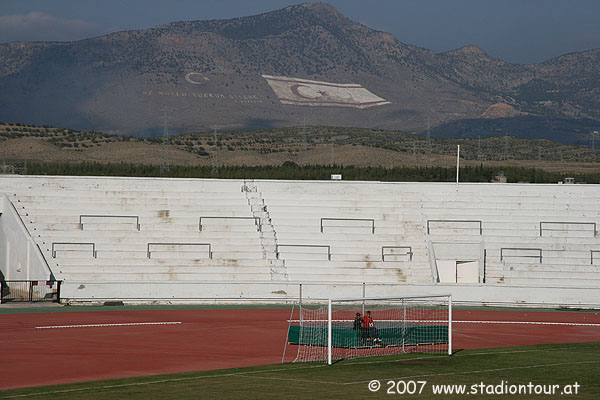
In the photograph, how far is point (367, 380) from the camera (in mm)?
19703

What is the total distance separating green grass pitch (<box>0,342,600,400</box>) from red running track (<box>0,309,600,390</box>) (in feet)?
5.90

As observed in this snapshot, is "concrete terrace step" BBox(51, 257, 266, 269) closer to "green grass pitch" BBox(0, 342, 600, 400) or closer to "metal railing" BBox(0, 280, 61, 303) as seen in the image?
"metal railing" BBox(0, 280, 61, 303)

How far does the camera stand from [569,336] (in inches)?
1217

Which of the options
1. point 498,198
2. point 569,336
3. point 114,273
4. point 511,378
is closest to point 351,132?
point 498,198

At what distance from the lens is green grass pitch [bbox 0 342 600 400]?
59.2ft

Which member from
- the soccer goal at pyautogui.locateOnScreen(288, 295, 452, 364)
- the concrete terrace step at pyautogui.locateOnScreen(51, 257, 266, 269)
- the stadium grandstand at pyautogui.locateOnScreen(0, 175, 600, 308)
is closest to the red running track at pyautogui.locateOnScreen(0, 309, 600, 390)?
the soccer goal at pyautogui.locateOnScreen(288, 295, 452, 364)

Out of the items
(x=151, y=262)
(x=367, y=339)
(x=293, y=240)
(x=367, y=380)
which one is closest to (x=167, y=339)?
(x=367, y=339)

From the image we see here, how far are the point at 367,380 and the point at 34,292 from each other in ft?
75.8

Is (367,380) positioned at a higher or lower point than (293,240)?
lower

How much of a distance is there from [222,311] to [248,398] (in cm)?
1991

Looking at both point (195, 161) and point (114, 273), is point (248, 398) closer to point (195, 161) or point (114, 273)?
point (114, 273)

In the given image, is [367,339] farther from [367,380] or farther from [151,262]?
[151,262]

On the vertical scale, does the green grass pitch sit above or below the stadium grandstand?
below


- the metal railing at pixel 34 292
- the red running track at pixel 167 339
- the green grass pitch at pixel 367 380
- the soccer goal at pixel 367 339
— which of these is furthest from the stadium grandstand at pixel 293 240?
the green grass pitch at pixel 367 380
